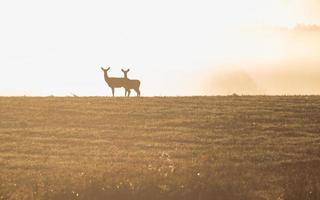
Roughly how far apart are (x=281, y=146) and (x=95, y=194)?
13.2 m

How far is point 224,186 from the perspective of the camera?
93.8 feet

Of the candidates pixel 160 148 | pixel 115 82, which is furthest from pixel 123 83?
pixel 160 148

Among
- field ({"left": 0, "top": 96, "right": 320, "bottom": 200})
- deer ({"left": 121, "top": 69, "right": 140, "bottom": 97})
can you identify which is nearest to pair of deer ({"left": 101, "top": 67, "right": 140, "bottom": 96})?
deer ({"left": 121, "top": 69, "right": 140, "bottom": 97})

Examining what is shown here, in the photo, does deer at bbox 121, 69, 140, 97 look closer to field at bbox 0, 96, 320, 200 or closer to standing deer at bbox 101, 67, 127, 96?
standing deer at bbox 101, 67, 127, 96

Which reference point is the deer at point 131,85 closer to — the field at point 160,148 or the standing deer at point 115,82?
the standing deer at point 115,82

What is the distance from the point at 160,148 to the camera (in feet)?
123

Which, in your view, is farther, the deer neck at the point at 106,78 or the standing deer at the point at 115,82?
the deer neck at the point at 106,78

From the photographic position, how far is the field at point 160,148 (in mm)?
28156

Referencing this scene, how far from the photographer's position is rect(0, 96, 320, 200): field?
92.4 feet

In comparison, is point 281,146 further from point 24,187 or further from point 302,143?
point 24,187

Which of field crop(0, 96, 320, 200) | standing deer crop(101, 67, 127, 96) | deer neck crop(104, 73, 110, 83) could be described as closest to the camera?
field crop(0, 96, 320, 200)

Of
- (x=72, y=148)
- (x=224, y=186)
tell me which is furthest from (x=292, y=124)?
(x=224, y=186)

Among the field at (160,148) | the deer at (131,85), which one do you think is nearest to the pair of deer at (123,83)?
the deer at (131,85)

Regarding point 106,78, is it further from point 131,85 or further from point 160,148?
point 160,148
